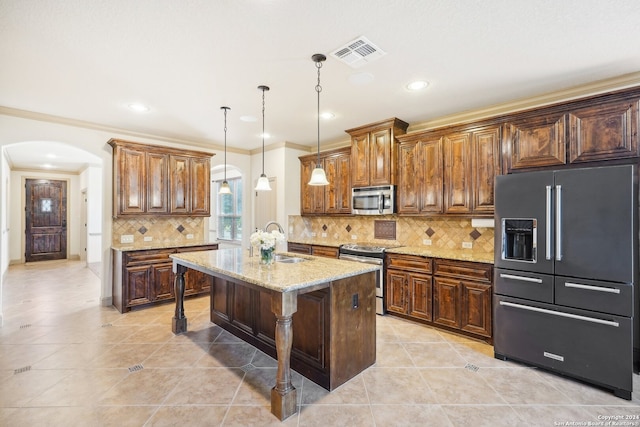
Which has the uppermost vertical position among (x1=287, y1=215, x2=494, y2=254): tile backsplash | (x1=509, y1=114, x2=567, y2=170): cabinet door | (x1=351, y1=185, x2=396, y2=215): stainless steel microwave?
(x1=509, y1=114, x2=567, y2=170): cabinet door

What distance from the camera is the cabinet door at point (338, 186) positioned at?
16.4 ft

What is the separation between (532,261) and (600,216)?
1.97 ft

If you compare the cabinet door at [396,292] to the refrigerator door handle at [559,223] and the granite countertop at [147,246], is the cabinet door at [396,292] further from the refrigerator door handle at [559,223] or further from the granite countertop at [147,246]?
the granite countertop at [147,246]

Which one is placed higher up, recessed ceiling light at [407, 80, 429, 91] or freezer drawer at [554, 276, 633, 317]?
recessed ceiling light at [407, 80, 429, 91]

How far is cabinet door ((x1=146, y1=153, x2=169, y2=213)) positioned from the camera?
15.3 ft

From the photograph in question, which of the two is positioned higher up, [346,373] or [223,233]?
[223,233]

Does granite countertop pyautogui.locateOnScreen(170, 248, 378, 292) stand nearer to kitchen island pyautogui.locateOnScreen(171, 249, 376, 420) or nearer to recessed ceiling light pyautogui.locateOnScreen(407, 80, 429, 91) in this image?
kitchen island pyautogui.locateOnScreen(171, 249, 376, 420)

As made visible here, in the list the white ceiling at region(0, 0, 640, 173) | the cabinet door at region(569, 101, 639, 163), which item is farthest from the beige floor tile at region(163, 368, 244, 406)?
the cabinet door at region(569, 101, 639, 163)

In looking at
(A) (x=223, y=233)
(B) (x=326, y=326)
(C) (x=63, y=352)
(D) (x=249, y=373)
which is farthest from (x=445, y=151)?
(A) (x=223, y=233)

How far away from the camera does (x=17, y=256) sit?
8039 millimetres

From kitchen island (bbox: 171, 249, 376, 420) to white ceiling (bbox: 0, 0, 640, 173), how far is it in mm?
1784

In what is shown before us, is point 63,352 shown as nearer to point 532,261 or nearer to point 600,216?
point 532,261

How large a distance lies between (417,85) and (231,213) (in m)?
5.97

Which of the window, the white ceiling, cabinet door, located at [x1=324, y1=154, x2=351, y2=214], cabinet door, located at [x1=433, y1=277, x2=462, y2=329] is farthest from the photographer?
the window
